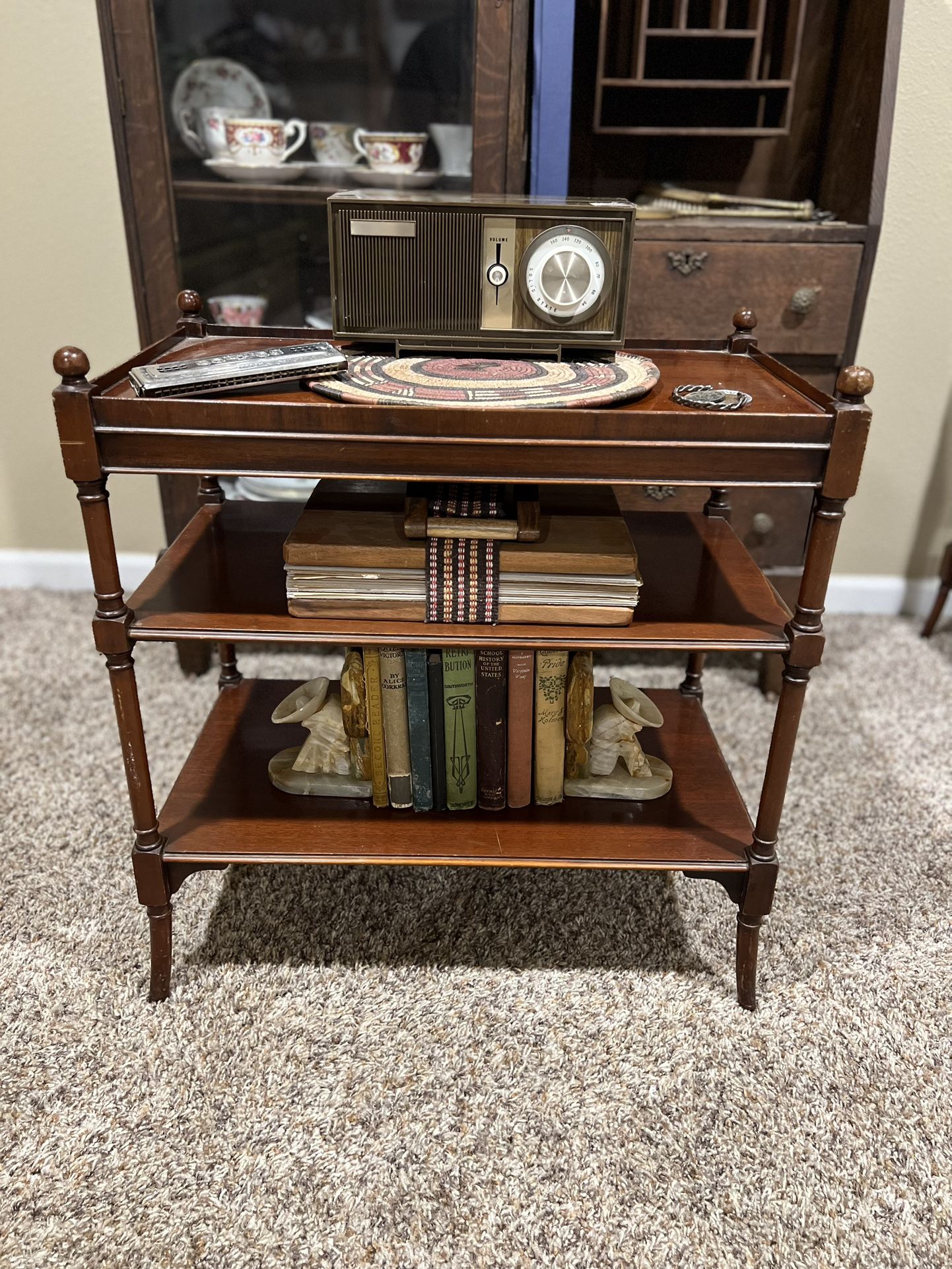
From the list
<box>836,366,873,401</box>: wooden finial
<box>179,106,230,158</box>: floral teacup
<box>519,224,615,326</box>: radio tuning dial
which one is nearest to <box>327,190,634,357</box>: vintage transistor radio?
<box>519,224,615,326</box>: radio tuning dial

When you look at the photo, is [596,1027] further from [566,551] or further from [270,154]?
[270,154]

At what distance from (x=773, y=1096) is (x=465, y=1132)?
357mm

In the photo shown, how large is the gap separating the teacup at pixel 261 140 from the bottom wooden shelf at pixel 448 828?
3.34ft

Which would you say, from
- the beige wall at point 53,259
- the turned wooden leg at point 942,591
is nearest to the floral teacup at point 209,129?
the beige wall at point 53,259

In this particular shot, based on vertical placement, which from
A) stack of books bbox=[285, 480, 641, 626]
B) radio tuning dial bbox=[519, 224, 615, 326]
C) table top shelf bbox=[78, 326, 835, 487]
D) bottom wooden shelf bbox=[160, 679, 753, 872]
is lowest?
bottom wooden shelf bbox=[160, 679, 753, 872]

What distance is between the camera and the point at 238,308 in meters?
1.77

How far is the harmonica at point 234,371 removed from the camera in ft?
3.32

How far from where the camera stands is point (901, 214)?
6.15 feet

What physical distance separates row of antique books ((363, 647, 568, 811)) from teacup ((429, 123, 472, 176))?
0.88 metres

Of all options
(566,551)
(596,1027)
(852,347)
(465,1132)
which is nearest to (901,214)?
(852,347)

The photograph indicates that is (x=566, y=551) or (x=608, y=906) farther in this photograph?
(x=608, y=906)

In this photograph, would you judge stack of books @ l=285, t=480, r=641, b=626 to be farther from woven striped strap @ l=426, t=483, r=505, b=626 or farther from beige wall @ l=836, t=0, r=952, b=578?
beige wall @ l=836, t=0, r=952, b=578

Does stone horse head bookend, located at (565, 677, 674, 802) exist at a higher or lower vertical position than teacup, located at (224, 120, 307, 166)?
lower

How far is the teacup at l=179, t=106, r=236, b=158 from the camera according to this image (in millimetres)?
1632
